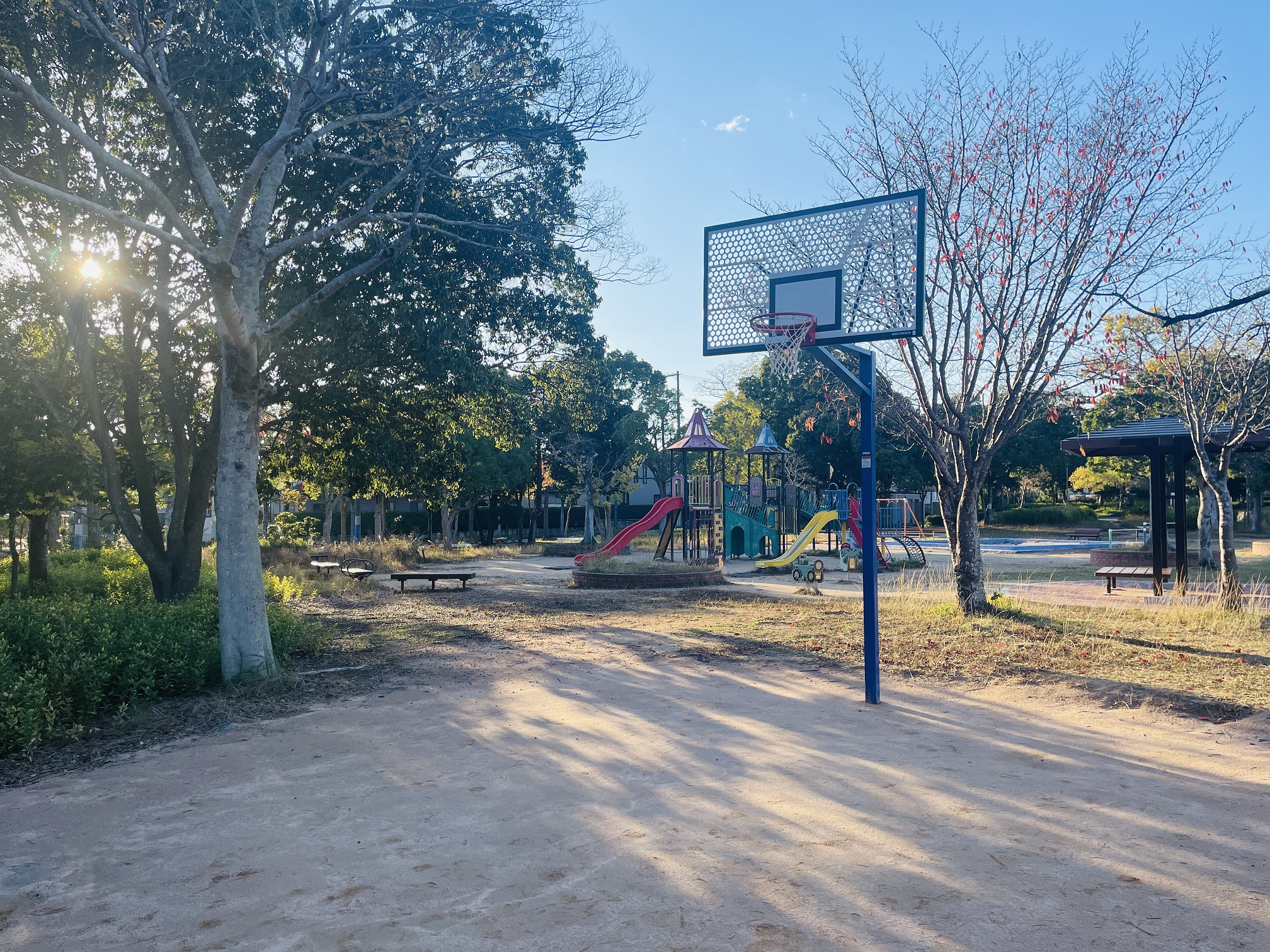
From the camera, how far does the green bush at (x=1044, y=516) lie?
4806cm

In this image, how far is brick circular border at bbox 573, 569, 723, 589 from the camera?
1942 cm

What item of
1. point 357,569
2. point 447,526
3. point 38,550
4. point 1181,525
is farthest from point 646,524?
point 38,550

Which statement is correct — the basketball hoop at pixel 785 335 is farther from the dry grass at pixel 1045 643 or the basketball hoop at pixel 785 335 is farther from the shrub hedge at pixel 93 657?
the shrub hedge at pixel 93 657

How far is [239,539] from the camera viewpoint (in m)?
8.35

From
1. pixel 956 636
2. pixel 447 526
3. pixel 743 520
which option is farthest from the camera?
pixel 447 526

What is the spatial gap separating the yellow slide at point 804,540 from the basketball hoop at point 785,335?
46.0 feet

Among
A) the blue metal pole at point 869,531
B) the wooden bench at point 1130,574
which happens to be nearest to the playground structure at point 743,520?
the wooden bench at point 1130,574

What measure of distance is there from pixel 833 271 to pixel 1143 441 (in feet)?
34.8

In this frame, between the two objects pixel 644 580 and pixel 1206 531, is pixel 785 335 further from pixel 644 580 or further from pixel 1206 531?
pixel 1206 531

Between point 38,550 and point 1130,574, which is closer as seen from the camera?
point 38,550

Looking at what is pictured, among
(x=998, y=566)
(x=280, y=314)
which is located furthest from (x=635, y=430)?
(x=280, y=314)

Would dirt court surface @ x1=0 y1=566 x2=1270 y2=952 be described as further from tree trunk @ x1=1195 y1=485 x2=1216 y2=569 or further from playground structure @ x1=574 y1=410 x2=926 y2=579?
tree trunk @ x1=1195 y1=485 x2=1216 y2=569

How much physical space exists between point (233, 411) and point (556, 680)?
423cm

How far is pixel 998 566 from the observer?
76.7 ft
